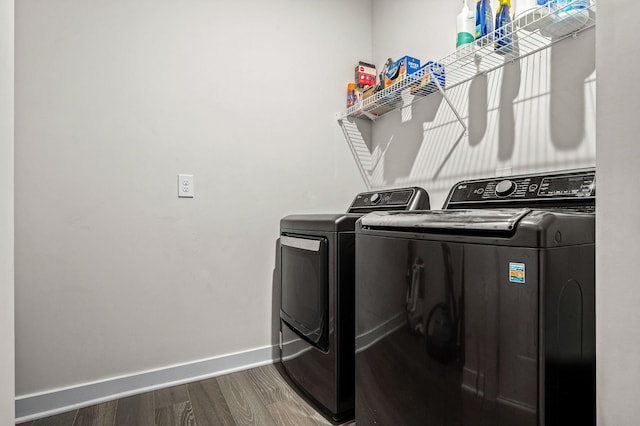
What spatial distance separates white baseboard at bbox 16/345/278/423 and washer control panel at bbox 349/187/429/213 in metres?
1.01

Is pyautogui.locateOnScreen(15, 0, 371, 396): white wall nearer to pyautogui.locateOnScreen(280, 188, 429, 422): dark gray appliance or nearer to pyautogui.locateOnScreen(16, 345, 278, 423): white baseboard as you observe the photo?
pyautogui.locateOnScreen(16, 345, 278, 423): white baseboard

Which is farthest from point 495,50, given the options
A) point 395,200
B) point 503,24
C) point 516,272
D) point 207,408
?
point 207,408

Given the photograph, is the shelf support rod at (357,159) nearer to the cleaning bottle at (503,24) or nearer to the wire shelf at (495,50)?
the wire shelf at (495,50)

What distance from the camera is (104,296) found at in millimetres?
1592

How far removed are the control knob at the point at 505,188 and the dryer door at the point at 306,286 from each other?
0.72 m

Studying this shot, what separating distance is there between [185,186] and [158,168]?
156 mm

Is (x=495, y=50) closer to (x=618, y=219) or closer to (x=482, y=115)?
(x=482, y=115)

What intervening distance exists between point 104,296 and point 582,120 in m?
2.16

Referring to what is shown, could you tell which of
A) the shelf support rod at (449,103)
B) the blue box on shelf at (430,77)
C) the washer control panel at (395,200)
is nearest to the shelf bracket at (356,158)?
the washer control panel at (395,200)

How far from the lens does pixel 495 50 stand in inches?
55.1

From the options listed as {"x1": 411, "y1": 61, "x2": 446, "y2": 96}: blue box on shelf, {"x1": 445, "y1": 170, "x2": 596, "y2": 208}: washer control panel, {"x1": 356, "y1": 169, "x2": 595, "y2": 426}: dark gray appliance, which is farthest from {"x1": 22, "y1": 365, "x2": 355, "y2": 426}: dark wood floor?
{"x1": 411, "y1": 61, "x2": 446, "y2": 96}: blue box on shelf

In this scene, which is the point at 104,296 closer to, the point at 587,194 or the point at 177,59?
the point at 177,59

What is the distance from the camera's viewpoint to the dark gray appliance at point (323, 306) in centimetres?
136

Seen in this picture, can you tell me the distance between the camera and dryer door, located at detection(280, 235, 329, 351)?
1.42 meters
